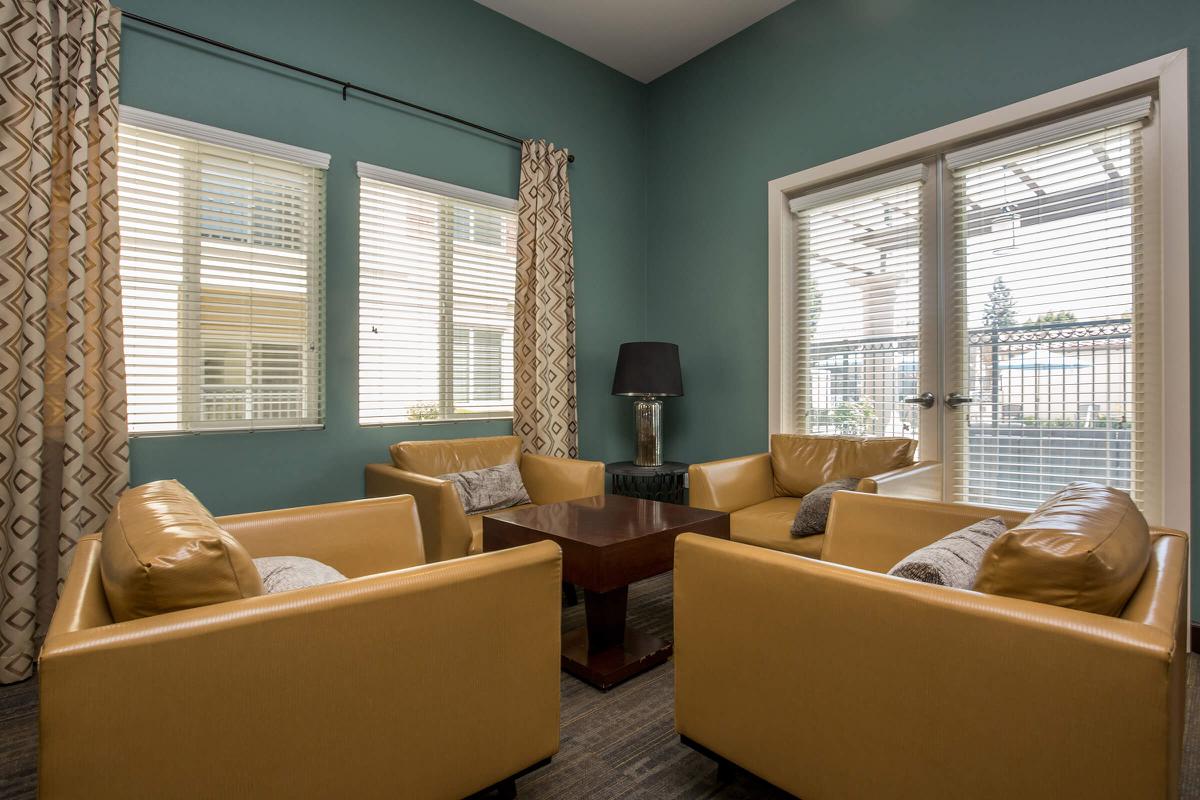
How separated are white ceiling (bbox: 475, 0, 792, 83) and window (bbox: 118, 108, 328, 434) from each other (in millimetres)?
1809

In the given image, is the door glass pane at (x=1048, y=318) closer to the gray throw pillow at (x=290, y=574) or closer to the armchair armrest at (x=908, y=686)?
the armchair armrest at (x=908, y=686)

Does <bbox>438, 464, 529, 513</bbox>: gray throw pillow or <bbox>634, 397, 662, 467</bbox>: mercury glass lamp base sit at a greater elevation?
<bbox>634, 397, 662, 467</bbox>: mercury glass lamp base

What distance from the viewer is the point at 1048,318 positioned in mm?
2826

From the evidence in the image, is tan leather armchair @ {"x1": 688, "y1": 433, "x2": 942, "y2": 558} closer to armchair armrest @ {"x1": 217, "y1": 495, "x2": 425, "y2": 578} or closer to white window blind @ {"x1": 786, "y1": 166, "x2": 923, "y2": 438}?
white window blind @ {"x1": 786, "y1": 166, "x2": 923, "y2": 438}

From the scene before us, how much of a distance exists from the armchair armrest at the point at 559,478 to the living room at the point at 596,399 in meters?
0.04

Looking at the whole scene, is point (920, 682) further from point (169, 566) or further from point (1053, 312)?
point (1053, 312)

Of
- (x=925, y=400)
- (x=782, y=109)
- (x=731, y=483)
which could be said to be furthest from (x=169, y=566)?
(x=782, y=109)

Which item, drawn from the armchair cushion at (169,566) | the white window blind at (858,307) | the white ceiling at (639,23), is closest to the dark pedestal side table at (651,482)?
the white window blind at (858,307)

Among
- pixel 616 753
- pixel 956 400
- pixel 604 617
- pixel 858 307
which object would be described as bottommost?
pixel 616 753

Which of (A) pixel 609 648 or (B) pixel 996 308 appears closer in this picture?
(A) pixel 609 648

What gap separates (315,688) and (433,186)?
9.97 feet

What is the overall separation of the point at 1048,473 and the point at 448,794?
292cm

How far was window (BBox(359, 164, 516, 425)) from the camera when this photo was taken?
3.35 meters

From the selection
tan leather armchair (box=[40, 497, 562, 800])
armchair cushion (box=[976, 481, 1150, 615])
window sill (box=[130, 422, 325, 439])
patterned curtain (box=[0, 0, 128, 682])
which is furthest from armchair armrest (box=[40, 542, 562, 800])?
window sill (box=[130, 422, 325, 439])
